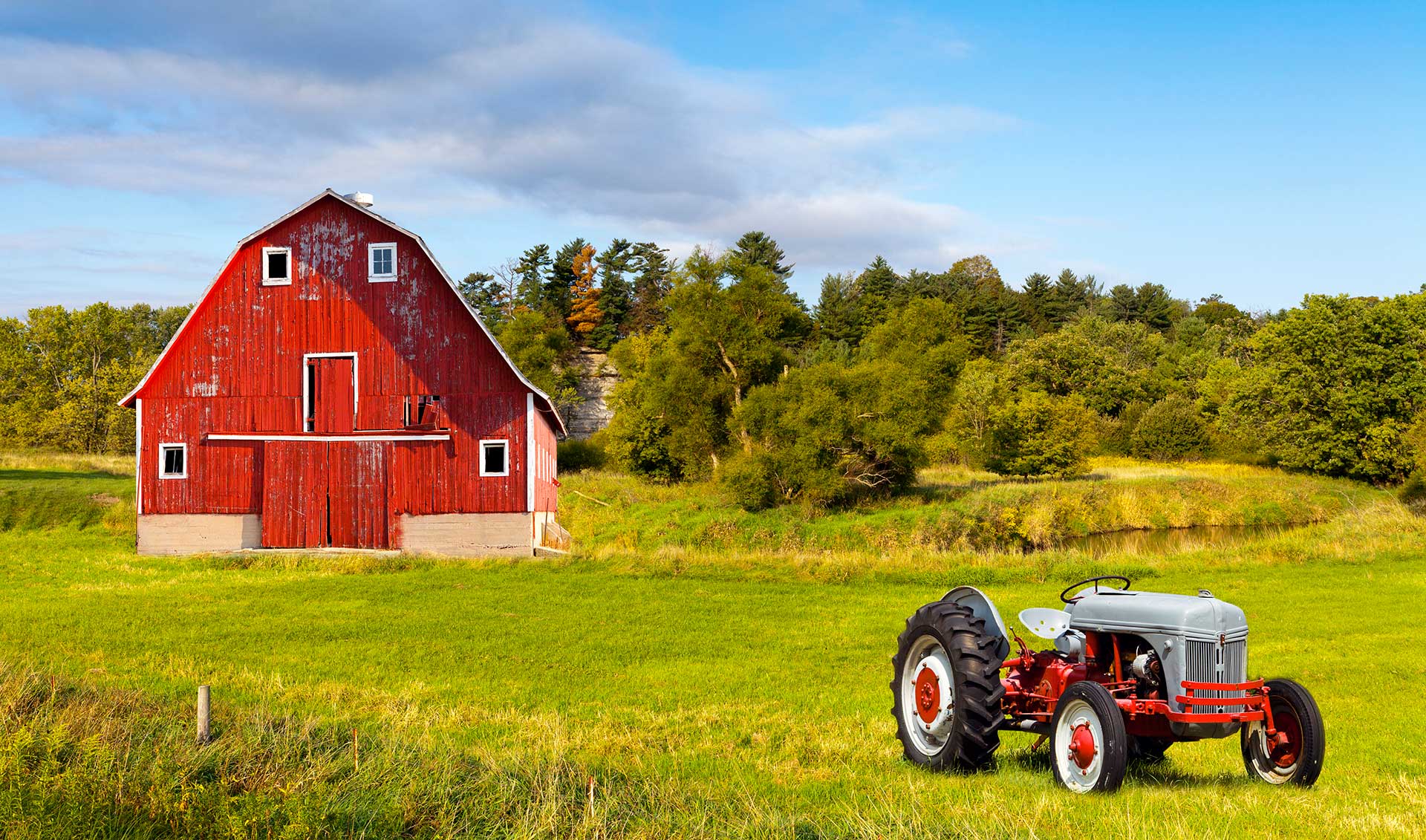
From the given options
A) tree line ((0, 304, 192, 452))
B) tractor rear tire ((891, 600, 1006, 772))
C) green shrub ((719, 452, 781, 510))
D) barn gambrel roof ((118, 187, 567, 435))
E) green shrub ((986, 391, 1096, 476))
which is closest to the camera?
tractor rear tire ((891, 600, 1006, 772))

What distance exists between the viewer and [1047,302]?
100250 mm

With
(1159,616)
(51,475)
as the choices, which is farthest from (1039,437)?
(1159,616)

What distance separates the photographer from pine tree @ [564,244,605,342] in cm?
8919

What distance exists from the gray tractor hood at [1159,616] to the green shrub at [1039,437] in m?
47.4

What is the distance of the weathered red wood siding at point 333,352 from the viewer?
29812 millimetres

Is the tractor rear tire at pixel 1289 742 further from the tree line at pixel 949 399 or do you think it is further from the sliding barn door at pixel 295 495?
the tree line at pixel 949 399

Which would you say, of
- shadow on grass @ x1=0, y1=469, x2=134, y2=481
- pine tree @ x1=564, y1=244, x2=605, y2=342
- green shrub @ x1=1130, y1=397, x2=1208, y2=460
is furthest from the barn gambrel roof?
pine tree @ x1=564, y1=244, x2=605, y2=342

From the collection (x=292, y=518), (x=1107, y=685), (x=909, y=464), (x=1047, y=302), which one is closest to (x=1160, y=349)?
(x=1047, y=302)

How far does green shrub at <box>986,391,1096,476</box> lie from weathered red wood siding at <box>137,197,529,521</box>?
32.9 m

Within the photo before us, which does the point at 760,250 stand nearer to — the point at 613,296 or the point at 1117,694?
the point at 613,296

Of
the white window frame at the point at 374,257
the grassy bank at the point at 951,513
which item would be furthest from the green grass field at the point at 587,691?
the white window frame at the point at 374,257

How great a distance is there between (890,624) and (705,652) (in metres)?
4.45

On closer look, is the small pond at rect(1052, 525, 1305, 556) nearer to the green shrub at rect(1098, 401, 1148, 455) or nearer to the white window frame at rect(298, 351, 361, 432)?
the white window frame at rect(298, 351, 361, 432)

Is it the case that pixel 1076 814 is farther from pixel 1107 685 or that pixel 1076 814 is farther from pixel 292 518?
pixel 292 518
